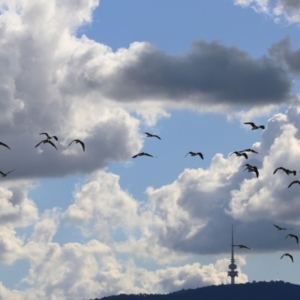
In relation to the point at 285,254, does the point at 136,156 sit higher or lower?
higher

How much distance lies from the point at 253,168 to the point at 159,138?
15690 millimetres

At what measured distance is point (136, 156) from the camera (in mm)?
170375

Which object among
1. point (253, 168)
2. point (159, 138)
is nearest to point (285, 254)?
point (253, 168)

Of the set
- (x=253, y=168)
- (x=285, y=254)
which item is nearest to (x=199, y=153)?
(x=253, y=168)

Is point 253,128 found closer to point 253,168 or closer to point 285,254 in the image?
point 253,168

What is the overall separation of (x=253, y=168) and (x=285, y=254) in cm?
1392

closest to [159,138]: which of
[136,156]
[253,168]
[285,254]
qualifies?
[136,156]

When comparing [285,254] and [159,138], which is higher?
[159,138]

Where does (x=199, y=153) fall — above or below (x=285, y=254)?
above

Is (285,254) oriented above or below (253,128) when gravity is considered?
below

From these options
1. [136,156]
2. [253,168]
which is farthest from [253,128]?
[136,156]

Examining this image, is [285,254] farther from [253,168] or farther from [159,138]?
[159,138]

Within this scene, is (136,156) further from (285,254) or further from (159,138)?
(285,254)

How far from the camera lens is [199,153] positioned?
7057 inches
